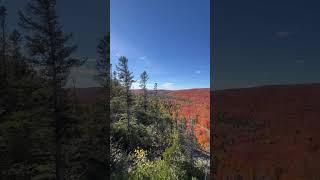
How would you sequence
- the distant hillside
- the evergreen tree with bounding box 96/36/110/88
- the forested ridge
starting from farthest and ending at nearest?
the evergreen tree with bounding box 96/36/110/88 → the forested ridge → the distant hillside

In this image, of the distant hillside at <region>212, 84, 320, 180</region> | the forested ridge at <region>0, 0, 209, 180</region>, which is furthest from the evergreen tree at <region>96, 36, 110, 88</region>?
the distant hillside at <region>212, 84, 320, 180</region>

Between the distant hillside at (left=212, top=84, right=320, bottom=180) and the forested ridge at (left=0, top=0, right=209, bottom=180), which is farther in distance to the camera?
the forested ridge at (left=0, top=0, right=209, bottom=180)

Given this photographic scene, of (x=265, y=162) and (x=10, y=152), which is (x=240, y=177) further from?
(x=10, y=152)

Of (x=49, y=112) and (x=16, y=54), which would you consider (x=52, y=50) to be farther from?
(x=49, y=112)

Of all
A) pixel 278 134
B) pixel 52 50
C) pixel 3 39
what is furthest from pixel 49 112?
pixel 278 134

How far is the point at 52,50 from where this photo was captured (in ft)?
22.8

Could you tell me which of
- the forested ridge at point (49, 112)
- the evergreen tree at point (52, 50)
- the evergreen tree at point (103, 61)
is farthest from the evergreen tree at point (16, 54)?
the evergreen tree at point (103, 61)

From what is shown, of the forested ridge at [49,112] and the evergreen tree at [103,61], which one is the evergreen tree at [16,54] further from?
the evergreen tree at [103,61]

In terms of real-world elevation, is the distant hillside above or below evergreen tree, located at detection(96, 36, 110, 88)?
below

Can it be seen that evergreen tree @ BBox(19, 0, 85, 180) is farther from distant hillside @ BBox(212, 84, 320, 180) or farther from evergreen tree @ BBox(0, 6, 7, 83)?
distant hillside @ BBox(212, 84, 320, 180)

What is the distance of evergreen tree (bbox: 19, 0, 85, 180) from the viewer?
6.76m

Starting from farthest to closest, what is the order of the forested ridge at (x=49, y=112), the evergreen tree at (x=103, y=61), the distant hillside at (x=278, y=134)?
the evergreen tree at (x=103, y=61), the forested ridge at (x=49, y=112), the distant hillside at (x=278, y=134)

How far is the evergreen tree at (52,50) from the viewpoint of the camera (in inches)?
266

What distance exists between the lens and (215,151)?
7.55 m
